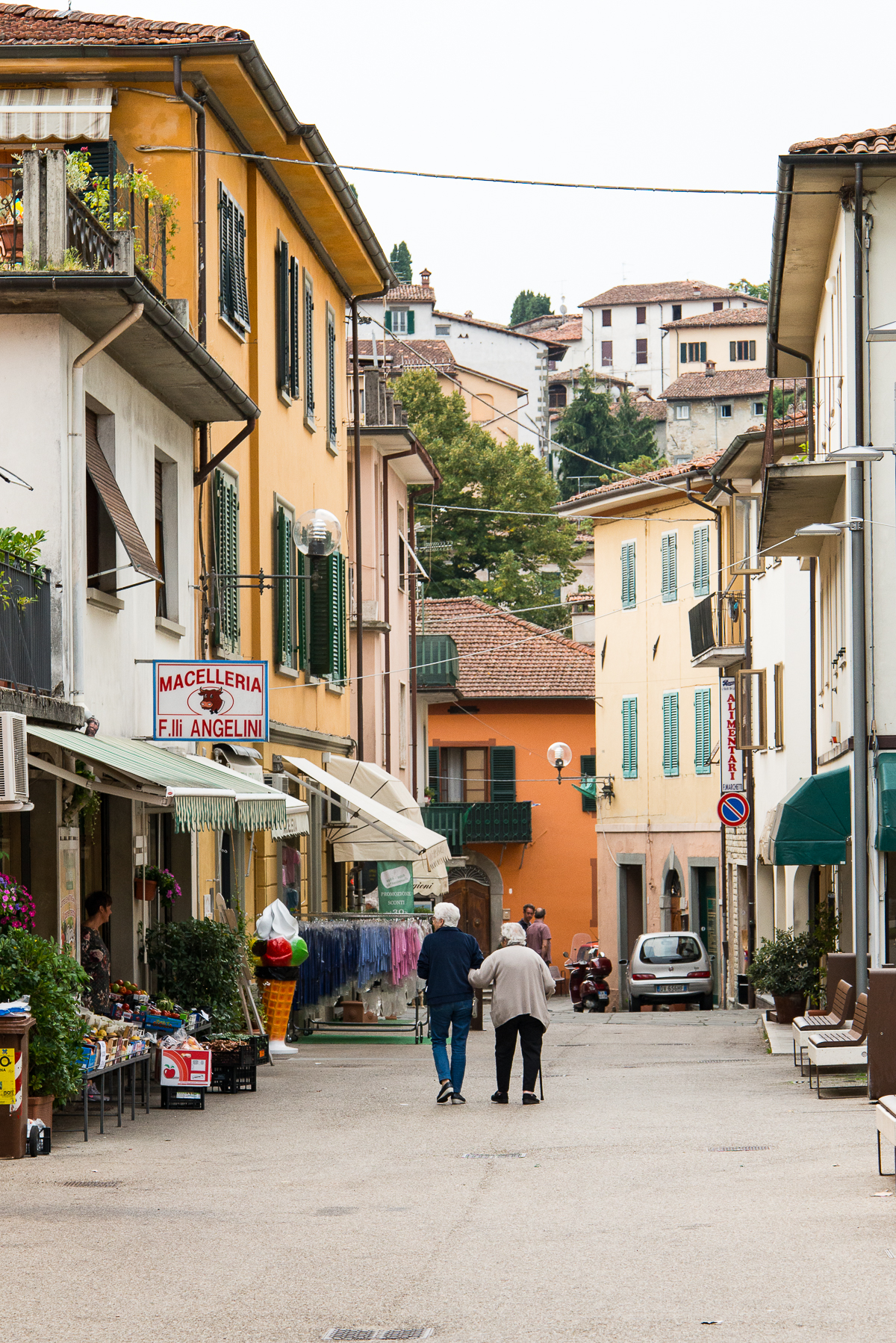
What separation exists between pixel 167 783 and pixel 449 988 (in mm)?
2929

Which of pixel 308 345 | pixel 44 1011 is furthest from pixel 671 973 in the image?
pixel 44 1011

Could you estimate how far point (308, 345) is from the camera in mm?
24984

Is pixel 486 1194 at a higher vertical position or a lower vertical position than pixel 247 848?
lower

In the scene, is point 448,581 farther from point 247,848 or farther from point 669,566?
point 247,848

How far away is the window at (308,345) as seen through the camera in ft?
80.8

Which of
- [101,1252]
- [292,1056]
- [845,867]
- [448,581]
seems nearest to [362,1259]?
[101,1252]

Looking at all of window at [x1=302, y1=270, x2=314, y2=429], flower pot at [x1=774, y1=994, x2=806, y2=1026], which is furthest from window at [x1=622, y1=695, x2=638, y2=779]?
window at [x1=302, y1=270, x2=314, y2=429]

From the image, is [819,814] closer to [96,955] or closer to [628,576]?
[96,955]

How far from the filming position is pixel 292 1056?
2014cm

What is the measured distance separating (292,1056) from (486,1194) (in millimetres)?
10160

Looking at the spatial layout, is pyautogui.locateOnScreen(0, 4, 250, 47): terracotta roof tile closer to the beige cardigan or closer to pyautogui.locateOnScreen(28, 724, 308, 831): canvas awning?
pyautogui.locateOnScreen(28, 724, 308, 831): canvas awning

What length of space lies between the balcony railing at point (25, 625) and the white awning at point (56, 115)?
6374 mm

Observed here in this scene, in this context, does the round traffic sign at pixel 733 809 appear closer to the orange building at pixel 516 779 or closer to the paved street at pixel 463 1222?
the paved street at pixel 463 1222

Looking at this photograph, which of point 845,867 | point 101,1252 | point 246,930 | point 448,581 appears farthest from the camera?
point 448,581
